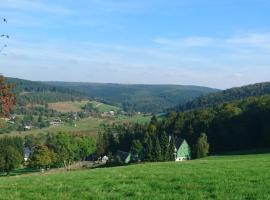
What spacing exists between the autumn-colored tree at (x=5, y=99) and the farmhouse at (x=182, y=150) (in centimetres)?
9884

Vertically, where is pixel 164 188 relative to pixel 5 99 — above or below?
below

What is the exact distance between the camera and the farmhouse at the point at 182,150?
114m

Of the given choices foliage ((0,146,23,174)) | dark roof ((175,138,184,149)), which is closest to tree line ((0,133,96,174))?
foliage ((0,146,23,174))

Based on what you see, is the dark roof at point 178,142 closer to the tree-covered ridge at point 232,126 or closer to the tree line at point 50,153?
the tree-covered ridge at point 232,126

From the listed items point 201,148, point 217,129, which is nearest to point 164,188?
point 201,148

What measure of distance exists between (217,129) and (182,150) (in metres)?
9.70

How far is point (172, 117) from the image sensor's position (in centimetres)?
13975

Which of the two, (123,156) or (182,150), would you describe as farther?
(123,156)

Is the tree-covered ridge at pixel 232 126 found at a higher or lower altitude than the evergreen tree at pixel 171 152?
higher

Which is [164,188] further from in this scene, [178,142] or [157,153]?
[178,142]

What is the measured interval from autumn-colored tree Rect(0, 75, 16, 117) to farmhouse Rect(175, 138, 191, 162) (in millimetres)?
98837

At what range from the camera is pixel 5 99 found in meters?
14.3

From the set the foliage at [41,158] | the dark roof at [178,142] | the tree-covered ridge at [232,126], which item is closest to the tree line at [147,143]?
the dark roof at [178,142]

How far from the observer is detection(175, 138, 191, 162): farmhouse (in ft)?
375
